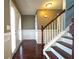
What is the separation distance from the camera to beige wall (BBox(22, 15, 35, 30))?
13.8 meters

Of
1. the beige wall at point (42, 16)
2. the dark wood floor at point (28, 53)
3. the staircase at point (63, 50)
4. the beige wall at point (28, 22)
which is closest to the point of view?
the staircase at point (63, 50)

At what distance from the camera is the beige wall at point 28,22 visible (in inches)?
542

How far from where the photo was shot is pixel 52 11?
33.6ft

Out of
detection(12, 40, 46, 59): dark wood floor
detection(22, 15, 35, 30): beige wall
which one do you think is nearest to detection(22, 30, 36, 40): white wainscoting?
detection(22, 15, 35, 30): beige wall

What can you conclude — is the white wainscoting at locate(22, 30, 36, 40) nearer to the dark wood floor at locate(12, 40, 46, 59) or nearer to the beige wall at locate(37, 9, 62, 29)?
the beige wall at locate(37, 9, 62, 29)

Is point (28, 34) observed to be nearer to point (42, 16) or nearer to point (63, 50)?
point (42, 16)

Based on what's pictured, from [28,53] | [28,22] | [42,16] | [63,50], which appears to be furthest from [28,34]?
[63,50]

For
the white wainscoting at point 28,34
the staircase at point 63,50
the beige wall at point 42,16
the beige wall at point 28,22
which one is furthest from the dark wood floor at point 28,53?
the beige wall at point 28,22

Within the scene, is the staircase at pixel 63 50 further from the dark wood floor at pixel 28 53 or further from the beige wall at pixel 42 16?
the beige wall at pixel 42 16

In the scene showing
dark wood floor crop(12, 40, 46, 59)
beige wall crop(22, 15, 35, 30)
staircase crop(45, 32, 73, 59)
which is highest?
beige wall crop(22, 15, 35, 30)

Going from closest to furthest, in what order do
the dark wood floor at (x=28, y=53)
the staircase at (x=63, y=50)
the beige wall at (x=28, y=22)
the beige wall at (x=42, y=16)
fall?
the staircase at (x=63, y=50) → the dark wood floor at (x=28, y=53) → the beige wall at (x=42, y=16) → the beige wall at (x=28, y=22)
